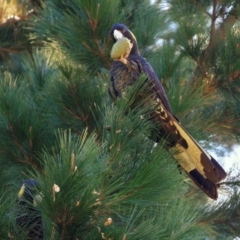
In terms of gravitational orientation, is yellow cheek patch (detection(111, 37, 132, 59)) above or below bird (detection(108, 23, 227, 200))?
above

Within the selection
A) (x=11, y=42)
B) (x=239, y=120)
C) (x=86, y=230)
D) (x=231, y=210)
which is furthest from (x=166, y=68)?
(x=11, y=42)

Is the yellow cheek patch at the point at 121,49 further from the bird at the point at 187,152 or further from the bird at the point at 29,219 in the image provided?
the bird at the point at 29,219

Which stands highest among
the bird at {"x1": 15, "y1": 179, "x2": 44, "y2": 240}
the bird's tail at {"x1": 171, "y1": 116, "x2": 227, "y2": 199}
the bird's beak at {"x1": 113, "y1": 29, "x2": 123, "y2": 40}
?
the bird's beak at {"x1": 113, "y1": 29, "x2": 123, "y2": 40}

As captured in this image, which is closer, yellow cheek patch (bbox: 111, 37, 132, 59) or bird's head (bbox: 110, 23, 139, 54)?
yellow cheek patch (bbox: 111, 37, 132, 59)

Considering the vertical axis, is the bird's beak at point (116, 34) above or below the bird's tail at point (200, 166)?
above

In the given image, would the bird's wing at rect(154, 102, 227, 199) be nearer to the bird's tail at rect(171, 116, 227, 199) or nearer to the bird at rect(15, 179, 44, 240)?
the bird's tail at rect(171, 116, 227, 199)

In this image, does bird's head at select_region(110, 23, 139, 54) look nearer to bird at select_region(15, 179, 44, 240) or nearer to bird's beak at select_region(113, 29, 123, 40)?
bird's beak at select_region(113, 29, 123, 40)

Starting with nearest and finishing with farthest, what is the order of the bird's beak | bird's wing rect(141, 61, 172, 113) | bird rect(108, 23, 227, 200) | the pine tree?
1. the pine tree
2. bird rect(108, 23, 227, 200)
3. bird's wing rect(141, 61, 172, 113)
4. the bird's beak

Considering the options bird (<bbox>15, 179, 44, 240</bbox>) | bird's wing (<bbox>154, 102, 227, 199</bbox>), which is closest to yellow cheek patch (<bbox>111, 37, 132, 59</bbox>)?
bird's wing (<bbox>154, 102, 227, 199</bbox>)

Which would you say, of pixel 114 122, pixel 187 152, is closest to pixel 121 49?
pixel 187 152

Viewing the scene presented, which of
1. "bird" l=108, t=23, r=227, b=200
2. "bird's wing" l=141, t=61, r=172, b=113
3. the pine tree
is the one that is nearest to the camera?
the pine tree

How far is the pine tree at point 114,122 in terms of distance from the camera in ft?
5.36

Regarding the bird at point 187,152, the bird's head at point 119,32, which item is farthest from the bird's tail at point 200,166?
the bird's head at point 119,32

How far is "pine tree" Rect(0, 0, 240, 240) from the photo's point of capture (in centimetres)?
163
